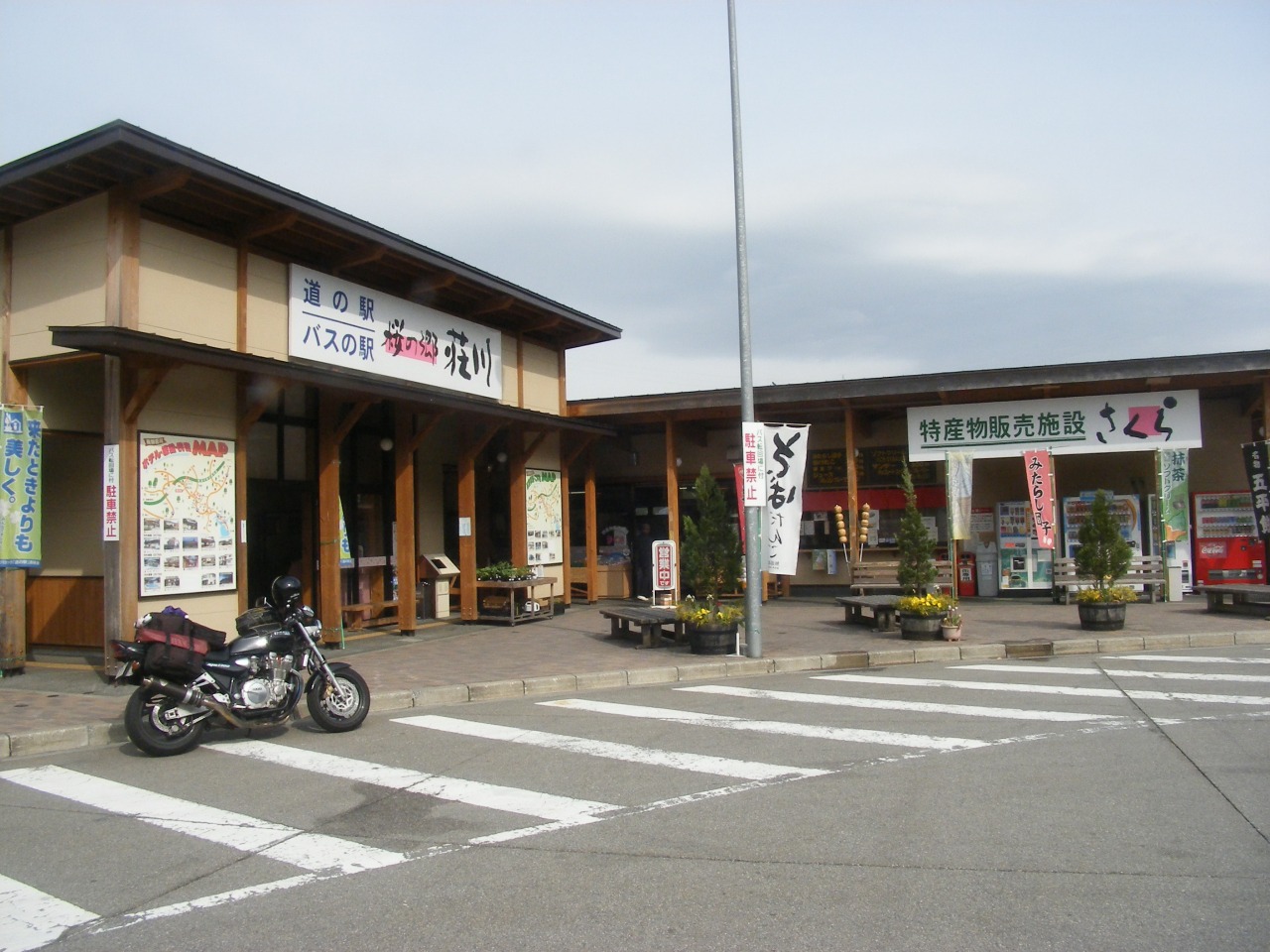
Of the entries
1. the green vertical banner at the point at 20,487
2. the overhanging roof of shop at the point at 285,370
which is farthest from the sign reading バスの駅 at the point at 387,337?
the green vertical banner at the point at 20,487

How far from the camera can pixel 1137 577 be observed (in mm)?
18812

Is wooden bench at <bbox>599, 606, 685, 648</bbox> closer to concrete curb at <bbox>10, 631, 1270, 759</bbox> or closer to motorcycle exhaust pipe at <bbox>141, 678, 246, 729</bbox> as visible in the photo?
concrete curb at <bbox>10, 631, 1270, 759</bbox>

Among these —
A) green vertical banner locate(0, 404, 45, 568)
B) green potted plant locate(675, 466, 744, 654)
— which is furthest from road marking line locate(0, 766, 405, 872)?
green potted plant locate(675, 466, 744, 654)

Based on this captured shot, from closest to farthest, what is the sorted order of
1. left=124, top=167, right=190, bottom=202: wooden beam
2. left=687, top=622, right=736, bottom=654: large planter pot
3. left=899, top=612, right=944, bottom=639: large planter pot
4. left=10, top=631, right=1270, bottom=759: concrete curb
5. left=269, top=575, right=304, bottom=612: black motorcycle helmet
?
left=10, top=631, right=1270, bottom=759: concrete curb
left=269, top=575, right=304, bottom=612: black motorcycle helmet
left=124, top=167, right=190, bottom=202: wooden beam
left=687, top=622, right=736, bottom=654: large planter pot
left=899, top=612, right=944, bottom=639: large planter pot

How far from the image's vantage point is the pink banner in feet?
60.9

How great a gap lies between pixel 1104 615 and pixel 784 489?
5.07 m

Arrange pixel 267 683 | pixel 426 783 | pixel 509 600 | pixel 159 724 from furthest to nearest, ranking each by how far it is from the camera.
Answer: pixel 509 600, pixel 267 683, pixel 159 724, pixel 426 783

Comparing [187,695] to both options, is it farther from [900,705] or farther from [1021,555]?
[1021,555]

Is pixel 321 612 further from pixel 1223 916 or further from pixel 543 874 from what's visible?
pixel 1223 916

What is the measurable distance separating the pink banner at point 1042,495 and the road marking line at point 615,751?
1280 centimetres

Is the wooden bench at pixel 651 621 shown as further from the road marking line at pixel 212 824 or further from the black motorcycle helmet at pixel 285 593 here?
the road marking line at pixel 212 824

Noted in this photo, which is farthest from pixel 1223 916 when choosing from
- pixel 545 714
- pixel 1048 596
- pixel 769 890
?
pixel 1048 596

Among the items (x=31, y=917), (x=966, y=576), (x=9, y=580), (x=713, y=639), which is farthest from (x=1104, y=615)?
(x=9, y=580)

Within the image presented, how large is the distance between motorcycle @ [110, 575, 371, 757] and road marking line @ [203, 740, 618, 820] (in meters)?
0.39
